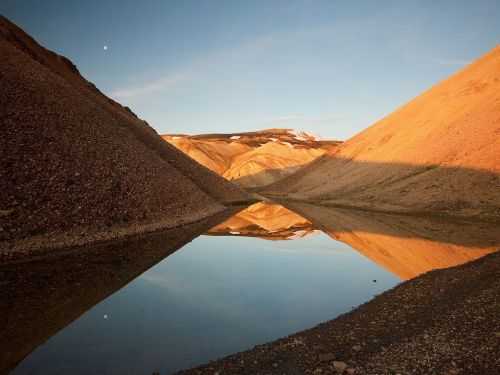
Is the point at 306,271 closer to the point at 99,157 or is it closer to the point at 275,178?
the point at 99,157

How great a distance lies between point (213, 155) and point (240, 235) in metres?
87.1

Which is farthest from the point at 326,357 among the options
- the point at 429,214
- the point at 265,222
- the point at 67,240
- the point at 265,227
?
the point at 429,214

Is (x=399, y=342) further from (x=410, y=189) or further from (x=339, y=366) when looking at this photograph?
(x=410, y=189)

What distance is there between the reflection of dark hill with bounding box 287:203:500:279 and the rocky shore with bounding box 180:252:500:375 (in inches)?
145

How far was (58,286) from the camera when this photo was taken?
458 inches

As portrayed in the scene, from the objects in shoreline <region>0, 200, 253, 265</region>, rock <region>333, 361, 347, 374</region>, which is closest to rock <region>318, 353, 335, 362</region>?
rock <region>333, 361, 347, 374</region>

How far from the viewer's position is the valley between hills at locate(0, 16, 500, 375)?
7129 millimetres

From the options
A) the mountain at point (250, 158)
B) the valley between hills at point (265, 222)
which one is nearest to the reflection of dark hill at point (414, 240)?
the valley between hills at point (265, 222)

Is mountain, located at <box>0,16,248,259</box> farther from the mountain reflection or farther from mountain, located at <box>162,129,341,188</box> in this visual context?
mountain, located at <box>162,129,341,188</box>

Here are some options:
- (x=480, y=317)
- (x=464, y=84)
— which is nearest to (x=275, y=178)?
(x=464, y=84)

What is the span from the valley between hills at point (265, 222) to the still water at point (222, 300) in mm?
398

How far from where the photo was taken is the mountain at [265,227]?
25.6m

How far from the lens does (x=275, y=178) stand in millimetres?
92250

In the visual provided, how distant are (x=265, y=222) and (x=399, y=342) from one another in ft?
86.9
